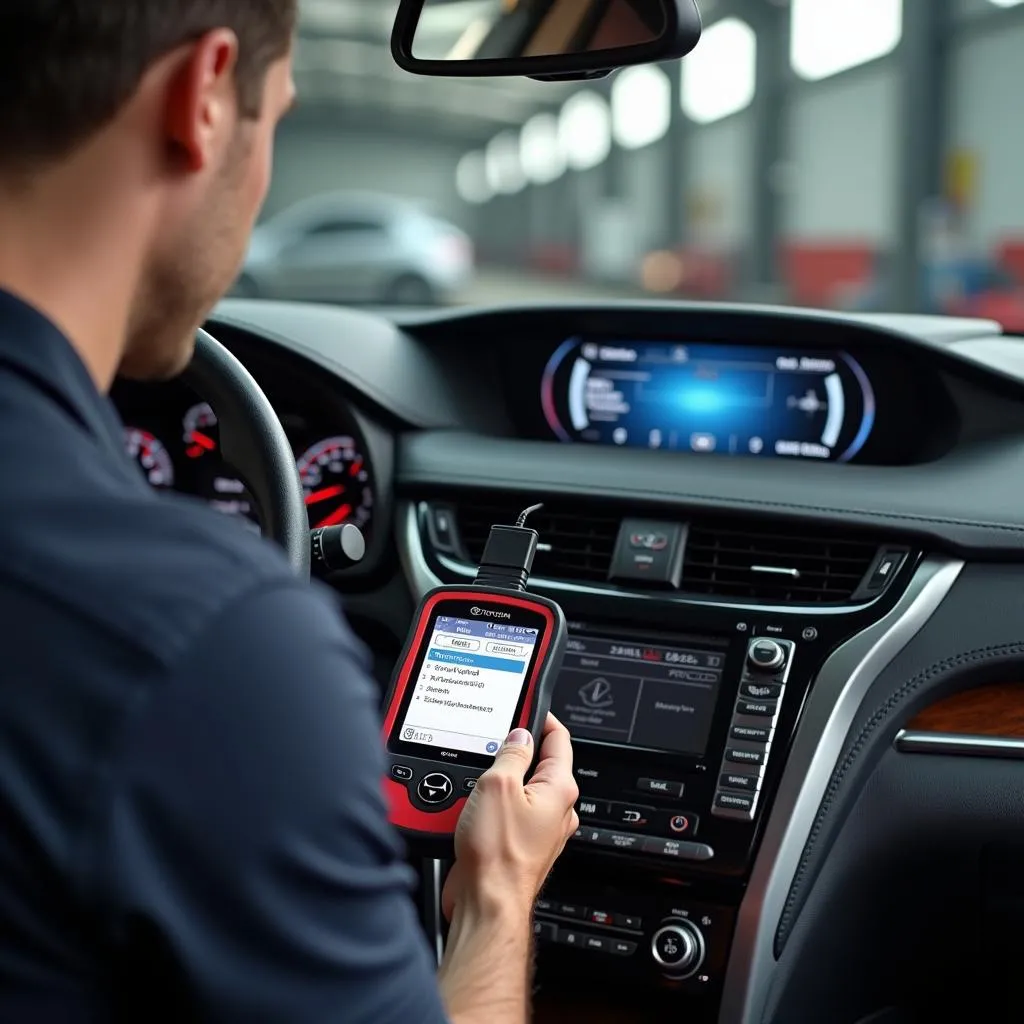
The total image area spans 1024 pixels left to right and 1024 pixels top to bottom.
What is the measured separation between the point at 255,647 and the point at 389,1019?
0.76ft

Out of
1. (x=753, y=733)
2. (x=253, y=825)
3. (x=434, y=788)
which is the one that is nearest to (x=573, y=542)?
(x=753, y=733)

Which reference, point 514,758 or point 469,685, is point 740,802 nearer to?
point 469,685

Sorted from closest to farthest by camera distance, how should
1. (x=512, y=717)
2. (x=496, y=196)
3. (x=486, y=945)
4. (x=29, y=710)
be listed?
1. (x=29, y=710)
2. (x=486, y=945)
3. (x=512, y=717)
4. (x=496, y=196)

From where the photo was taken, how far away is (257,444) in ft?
5.64

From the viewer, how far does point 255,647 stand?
2.47 feet

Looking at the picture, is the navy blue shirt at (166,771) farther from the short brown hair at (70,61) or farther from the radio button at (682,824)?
the radio button at (682,824)

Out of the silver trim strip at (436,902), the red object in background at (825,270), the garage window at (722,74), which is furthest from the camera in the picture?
the garage window at (722,74)

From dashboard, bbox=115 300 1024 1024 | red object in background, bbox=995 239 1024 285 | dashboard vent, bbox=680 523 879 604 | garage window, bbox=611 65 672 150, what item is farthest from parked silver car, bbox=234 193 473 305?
dashboard vent, bbox=680 523 879 604

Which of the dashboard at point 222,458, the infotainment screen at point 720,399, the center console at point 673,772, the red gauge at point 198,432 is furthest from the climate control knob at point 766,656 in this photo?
the red gauge at point 198,432

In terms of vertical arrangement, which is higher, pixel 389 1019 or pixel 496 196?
pixel 389 1019

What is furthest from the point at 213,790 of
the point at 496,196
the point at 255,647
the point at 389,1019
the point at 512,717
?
the point at 496,196

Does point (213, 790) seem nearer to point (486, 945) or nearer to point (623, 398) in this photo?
point (486, 945)

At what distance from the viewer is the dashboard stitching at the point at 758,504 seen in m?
2.07

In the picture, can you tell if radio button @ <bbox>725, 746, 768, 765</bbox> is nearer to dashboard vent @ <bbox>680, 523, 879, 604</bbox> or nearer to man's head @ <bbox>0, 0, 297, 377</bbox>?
dashboard vent @ <bbox>680, 523, 879, 604</bbox>
